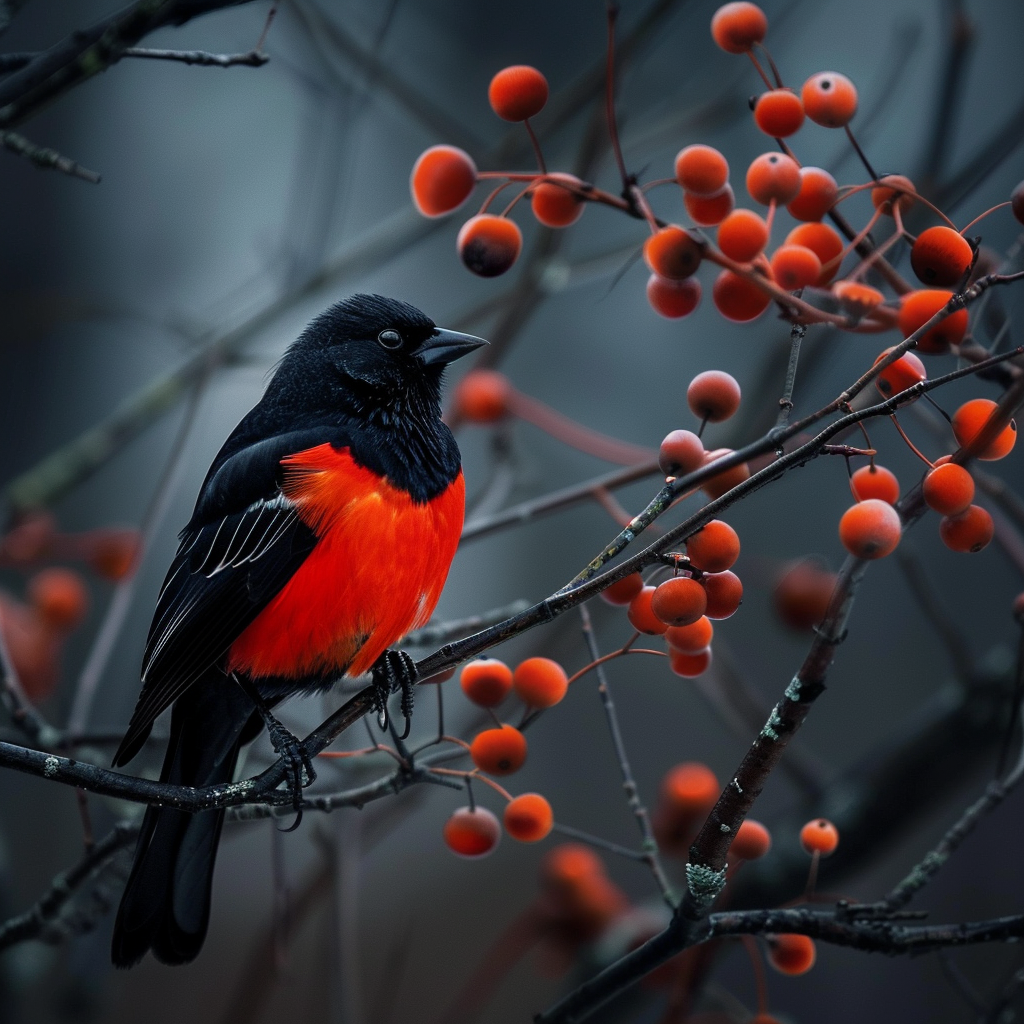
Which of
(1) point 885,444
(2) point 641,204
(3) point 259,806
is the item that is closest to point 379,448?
(3) point 259,806

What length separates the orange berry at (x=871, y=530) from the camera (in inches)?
40.3

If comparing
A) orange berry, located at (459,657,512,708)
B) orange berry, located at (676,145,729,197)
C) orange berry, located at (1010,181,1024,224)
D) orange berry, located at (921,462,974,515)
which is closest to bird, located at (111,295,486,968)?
orange berry, located at (459,657,512,708)

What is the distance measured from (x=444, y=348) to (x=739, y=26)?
35.1 inches

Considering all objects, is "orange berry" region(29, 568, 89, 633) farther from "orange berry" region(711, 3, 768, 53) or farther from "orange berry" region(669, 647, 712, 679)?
"orange berry" region(711, 3, 768, 53)

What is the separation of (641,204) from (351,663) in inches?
35.2

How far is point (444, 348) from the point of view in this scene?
2016 millimetres

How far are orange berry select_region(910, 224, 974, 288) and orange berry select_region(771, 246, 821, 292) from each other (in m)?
0.10

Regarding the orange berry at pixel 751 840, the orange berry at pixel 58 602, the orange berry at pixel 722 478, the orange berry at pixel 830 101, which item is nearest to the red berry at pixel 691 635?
the orange berry at pixel 722 478

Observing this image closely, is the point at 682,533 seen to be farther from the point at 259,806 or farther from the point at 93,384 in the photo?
the point at 93,384

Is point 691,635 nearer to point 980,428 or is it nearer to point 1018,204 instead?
point 980,428

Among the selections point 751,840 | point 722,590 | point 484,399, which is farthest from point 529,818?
point 484,399

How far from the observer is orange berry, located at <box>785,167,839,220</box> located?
1202 millimetres

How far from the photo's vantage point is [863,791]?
1.99 metres

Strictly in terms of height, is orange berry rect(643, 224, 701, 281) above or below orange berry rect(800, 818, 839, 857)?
above
